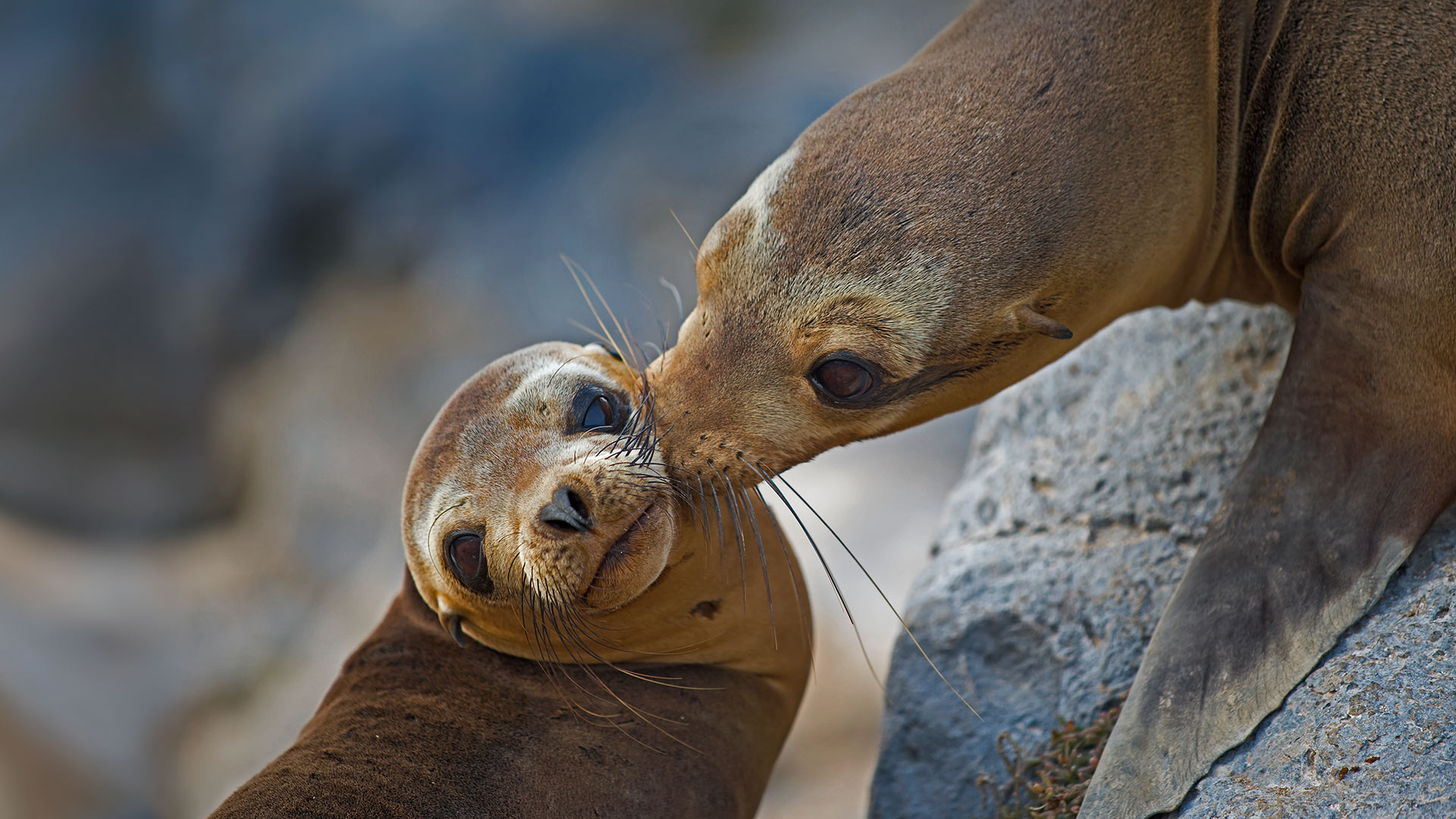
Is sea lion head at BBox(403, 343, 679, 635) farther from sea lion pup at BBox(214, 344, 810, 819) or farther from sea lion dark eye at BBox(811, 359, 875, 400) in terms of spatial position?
sea lion dark eye at BBox(811, 359, 875, 400)

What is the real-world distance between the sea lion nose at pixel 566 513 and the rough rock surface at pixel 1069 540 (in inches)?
60.3

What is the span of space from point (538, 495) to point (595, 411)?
0.37 meters

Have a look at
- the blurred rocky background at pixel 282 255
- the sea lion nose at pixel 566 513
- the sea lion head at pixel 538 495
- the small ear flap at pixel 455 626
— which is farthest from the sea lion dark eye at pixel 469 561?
the blurred rocky background at pixel 282 255

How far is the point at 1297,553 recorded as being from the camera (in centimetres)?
281

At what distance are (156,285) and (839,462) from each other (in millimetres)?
6544

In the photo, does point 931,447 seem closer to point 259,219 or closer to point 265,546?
point 265,546

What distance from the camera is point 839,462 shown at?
7.59m

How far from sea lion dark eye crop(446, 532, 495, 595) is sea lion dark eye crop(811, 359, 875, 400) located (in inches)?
39.5

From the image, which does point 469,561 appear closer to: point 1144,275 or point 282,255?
point 1144,275

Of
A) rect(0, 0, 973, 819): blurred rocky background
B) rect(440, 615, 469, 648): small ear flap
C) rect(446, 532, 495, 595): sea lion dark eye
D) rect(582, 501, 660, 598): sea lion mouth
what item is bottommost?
rect(582, 501, 660, 598): sea lion mouth

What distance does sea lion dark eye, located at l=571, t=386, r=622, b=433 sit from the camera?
10.2ft

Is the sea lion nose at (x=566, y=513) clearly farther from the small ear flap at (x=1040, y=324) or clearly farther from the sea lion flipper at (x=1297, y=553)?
the sea lion flipper at (x=1297, y=553)

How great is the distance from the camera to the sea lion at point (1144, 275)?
2.76 m

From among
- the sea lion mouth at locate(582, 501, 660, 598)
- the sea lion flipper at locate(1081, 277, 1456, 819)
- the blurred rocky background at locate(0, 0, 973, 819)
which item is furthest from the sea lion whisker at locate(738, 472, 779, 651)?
the blurred rocky background at locate(0, 0, 973, 819)
